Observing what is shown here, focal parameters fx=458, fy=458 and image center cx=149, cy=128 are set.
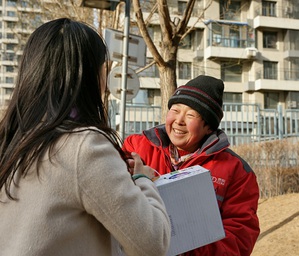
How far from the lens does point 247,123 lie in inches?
462

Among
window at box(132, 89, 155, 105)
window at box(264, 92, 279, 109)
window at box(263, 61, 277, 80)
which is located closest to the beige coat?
window at box(132, 89, 155, 105)

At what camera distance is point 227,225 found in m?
1.82

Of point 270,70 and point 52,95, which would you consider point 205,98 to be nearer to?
point 52,95

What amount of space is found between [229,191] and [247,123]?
10.1 m

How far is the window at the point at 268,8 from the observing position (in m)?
32.9

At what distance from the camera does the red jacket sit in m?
1.79

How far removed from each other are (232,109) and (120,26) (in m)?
4.10

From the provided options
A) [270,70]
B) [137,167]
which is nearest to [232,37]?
[270,70]

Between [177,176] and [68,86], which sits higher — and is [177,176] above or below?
below

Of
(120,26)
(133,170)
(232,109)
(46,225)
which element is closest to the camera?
(46,225)

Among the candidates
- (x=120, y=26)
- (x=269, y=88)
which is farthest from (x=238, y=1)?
(x=120, y=26)

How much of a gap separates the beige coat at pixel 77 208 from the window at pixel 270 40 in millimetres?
33888

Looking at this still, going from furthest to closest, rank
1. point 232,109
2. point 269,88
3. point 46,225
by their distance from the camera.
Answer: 1. point 269,88
2. point 232,109
3. point 46,225

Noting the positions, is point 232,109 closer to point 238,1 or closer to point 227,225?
point 227,225
